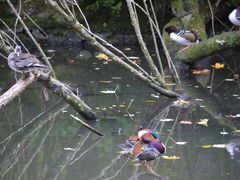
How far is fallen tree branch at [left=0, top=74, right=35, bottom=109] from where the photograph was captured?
19.6ft

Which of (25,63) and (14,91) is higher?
(25,63)

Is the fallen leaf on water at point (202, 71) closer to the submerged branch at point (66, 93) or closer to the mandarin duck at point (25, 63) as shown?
the submerged branch at point (66, 93)

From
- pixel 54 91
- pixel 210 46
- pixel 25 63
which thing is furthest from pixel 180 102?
pixel 25 63

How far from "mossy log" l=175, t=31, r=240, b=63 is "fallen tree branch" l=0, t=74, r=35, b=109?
4.05 m

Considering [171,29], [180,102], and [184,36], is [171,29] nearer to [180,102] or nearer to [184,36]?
[184,36]

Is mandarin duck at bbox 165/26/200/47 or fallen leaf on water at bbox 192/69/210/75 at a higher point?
mandarin duck at bbox 165/26/200/47

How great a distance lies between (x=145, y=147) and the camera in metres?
5.96

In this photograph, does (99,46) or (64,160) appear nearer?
(64,160)

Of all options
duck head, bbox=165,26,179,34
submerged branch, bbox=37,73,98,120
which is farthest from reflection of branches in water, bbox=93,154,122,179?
duck head, bbox=165,26,179,34

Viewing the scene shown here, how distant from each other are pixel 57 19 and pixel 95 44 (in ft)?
19.0

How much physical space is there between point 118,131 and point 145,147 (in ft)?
3.70

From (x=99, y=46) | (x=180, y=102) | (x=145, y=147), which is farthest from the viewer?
(x=180, y=102)

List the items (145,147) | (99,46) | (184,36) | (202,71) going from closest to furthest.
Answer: (145,147)
(99,46)
(202,71)
(184,36)

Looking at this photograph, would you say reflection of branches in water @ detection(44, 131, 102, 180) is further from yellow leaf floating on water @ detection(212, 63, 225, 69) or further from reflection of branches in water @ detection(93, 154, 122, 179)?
yellow leaf floating on water @ detection(212, 63, 225, 69)
